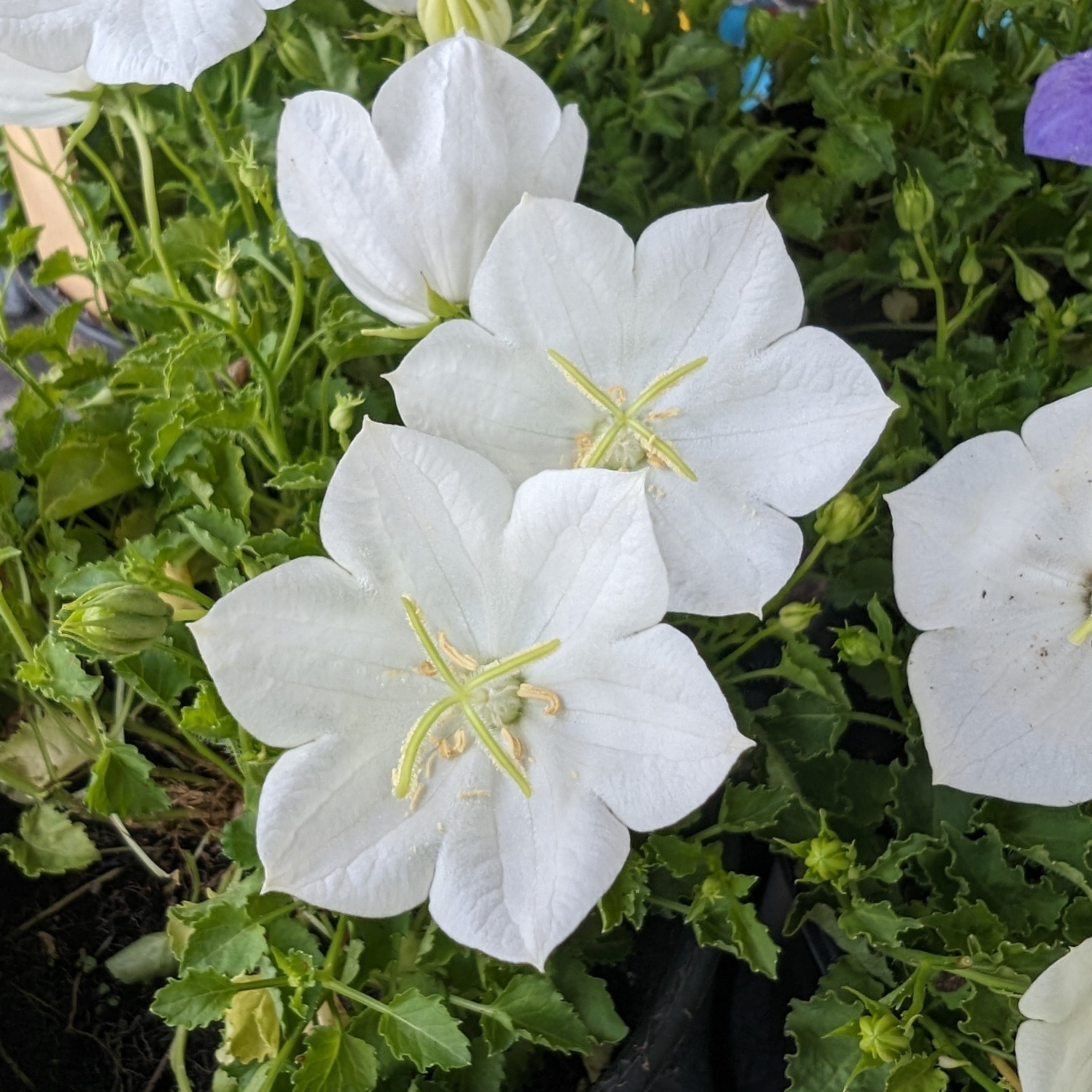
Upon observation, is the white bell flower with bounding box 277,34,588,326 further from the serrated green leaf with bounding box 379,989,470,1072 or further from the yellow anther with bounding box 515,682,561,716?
the serrated green leaf with bounding box 379,989,470,1072

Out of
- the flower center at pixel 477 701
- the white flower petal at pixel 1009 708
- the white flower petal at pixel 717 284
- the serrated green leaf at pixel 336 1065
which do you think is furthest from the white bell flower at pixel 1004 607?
the serrated green leaf at pixel 336 1065

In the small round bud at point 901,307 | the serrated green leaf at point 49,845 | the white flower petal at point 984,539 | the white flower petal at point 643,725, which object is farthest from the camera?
the small round bud at point 901,307

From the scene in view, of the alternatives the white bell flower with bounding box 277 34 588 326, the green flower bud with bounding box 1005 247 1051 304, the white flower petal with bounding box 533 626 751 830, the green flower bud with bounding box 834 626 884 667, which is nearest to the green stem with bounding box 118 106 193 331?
the white bell flower with bounding box 277 34 588 326

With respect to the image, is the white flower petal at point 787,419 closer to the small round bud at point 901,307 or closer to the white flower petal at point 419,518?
the white flower petal at point 419,518

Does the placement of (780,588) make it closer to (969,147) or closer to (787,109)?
(969,147)

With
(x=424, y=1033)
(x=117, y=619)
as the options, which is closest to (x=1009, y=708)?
(x=424, y=1033)

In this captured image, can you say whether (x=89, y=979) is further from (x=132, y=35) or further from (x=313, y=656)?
(x=132, y=35)
